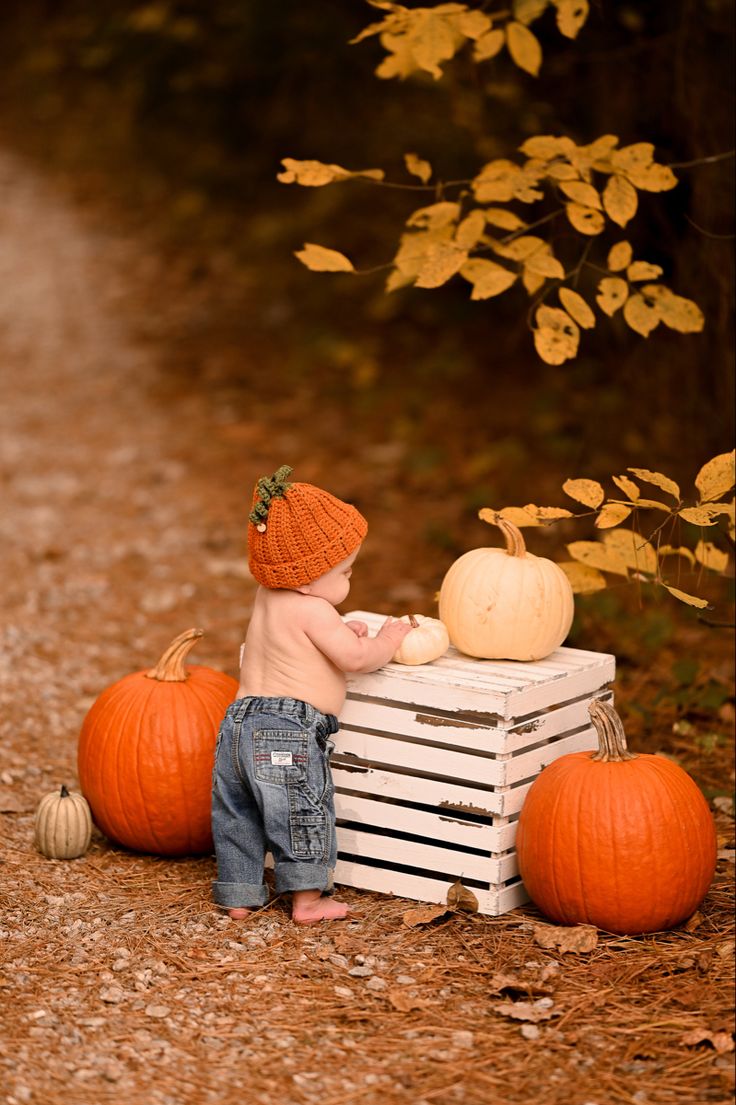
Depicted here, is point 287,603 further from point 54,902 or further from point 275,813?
point 54,902

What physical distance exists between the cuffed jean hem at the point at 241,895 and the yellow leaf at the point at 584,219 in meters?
2.11

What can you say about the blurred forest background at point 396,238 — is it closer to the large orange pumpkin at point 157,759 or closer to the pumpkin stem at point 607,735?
the pumpkin stem at point 607,735

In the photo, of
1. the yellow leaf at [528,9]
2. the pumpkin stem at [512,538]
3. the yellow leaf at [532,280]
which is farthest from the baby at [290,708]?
the yellow leaf at [528,9]

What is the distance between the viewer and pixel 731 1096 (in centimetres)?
270

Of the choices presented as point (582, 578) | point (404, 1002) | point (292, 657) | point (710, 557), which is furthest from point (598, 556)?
point (404, 1002)

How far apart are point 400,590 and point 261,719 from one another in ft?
9.53

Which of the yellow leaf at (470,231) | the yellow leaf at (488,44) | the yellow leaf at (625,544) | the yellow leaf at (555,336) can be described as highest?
the yellow leaf at (488,44)

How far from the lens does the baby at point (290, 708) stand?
3445 mm

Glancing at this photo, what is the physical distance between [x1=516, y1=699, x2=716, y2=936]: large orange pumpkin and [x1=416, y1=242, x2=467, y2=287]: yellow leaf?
54.0 inches

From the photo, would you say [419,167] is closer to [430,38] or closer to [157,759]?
[430,38]

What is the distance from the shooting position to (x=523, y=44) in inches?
170

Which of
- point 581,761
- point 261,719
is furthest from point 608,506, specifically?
point 261,719

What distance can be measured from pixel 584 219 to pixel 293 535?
1.43 meters

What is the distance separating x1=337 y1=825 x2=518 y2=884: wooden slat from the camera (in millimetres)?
3498
